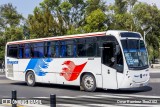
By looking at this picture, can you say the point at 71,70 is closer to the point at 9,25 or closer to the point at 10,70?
the point at 10,70

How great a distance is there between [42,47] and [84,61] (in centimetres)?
360

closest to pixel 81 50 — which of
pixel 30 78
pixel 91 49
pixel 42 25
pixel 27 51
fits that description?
pixel 91 49

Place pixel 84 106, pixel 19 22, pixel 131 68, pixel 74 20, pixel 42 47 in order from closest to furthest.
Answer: pixel 84 106
pixel 131 68
pixel 42 47
pixel 74 20
pixel 19 22

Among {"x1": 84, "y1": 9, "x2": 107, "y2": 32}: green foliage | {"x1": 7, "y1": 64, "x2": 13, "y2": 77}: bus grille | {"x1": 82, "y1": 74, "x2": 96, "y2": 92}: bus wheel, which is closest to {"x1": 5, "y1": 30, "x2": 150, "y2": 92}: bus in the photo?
{"x1": 82, "y1": 74, "x2": 96, "y2": 92}: bus wheel

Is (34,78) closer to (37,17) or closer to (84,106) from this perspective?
(84,106)

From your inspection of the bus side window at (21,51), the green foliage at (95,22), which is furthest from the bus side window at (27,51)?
the green foliage at (95,22)

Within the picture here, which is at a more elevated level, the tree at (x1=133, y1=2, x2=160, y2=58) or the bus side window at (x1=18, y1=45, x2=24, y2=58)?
the tree at (x1=133, y1=2, x2=160, y2=58)

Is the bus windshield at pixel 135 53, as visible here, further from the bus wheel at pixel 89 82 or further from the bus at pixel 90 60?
the bus wheel at pixel 89 82

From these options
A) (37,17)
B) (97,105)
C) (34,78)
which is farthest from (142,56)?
(37,17)

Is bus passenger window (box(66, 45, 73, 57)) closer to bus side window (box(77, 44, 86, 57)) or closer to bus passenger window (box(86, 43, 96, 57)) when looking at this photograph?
bus side window (box(77, 44, 86, 57))

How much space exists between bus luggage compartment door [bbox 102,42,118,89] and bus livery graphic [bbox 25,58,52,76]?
4043 mm

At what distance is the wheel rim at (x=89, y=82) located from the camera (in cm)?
1666

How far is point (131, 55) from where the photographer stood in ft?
51.4

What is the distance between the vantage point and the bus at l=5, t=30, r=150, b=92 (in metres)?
15.5
